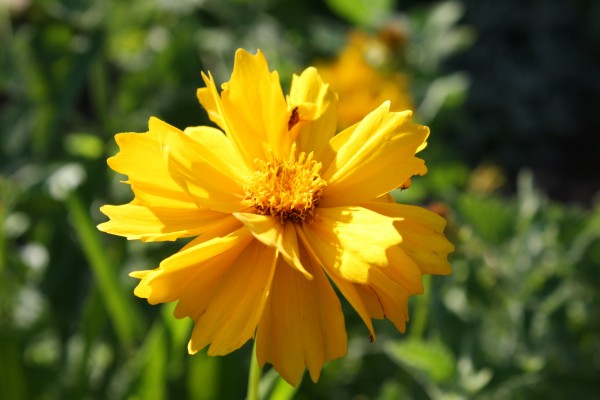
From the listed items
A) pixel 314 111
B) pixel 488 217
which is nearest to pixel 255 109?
pixel 314 111

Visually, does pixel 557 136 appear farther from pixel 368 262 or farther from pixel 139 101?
pixel 368 262

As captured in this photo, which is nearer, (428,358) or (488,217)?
(428,358)

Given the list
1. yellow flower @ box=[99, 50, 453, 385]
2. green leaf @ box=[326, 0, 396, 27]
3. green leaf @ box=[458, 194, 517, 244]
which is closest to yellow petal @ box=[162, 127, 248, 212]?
yellow flower @ box=[99, 50, 453, 385]

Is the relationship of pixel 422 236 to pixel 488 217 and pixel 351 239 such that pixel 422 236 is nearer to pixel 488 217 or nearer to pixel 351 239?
pixel 351 239

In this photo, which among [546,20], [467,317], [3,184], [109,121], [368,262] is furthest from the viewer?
[546,20]

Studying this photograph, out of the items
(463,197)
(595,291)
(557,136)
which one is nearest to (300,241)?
(463,197)

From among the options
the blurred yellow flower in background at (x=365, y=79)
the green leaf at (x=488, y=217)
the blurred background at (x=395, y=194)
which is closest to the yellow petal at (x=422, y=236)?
the blurred background at (x=395, y=194)

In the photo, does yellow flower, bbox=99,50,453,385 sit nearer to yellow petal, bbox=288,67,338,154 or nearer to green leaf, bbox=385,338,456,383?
yellow petal, bbox=288,67,338,154
